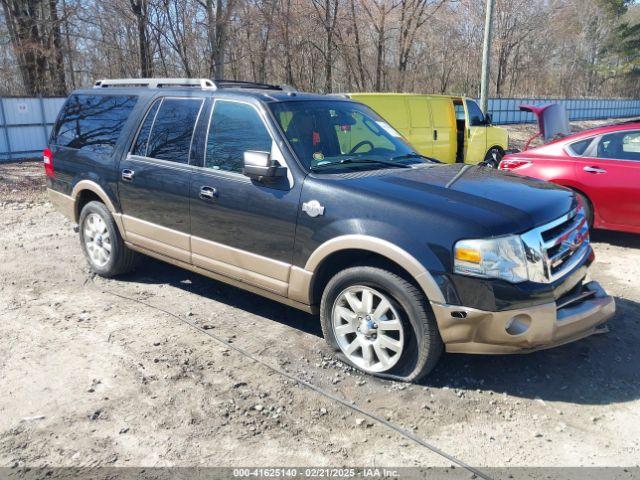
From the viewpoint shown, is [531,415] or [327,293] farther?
[327,293]

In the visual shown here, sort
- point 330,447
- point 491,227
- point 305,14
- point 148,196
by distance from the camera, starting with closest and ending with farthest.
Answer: point 330,447 → point 491,227 → point 148,196 → point 305,14

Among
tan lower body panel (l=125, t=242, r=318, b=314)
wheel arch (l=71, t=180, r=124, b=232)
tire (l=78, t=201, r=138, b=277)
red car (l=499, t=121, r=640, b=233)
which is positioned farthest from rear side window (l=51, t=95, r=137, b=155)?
red car (l=499, t=121, r=640, b=233)

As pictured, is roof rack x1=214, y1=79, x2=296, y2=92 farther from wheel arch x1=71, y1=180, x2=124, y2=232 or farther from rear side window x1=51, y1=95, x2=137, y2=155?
wheel arch x1=71, y1=180, x2=124, y2=232

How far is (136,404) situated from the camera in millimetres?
3484

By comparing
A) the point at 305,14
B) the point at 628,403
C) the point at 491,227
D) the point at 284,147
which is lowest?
the point at 628,403

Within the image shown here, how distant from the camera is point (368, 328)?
3.77 m

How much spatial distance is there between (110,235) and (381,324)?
321cm

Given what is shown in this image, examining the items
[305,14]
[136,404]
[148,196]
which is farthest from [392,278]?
[305,14]

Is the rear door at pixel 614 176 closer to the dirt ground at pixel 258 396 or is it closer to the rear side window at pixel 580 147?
the rear side window at pixel 580 147

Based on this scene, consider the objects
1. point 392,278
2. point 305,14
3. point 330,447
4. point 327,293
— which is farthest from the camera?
point 305,14

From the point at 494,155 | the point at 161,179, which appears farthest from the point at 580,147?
the point at 494,155

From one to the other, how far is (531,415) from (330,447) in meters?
1.28

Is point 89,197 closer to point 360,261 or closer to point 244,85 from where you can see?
point 244,85

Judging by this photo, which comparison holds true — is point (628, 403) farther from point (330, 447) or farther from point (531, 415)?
point (330, 447)
